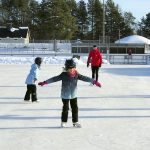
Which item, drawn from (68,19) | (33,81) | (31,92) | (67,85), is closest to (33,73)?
(33,81)

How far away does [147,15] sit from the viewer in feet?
327

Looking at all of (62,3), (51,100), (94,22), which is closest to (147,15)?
(94,22)

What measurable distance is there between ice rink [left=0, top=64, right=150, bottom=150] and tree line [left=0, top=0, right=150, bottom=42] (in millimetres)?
62173

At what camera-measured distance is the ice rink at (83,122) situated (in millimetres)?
6492

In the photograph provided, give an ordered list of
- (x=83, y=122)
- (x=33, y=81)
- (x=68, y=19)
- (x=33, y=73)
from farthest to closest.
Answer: (x=68, y=19) < (x=33, y=81) < (x=33, y=73) < (x=83, y=122)

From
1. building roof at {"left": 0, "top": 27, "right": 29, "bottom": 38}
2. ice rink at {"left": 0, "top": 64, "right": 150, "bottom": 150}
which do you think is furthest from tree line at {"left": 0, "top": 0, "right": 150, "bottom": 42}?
ice rink at {"left": 0, "top": 64, "right": 150, "bottom": 150}

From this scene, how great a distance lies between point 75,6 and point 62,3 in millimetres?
18497

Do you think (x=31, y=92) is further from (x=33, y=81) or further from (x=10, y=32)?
(x=10, y=32)

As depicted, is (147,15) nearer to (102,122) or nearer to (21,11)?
(21,11)

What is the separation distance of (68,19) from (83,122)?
228ft

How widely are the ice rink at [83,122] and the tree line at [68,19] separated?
6217 centimetres

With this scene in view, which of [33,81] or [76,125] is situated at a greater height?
[33,81]

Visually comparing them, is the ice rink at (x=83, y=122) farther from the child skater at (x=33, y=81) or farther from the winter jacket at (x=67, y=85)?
the winter jacket at (x=67, y=85)

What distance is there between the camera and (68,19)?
7712 cm
